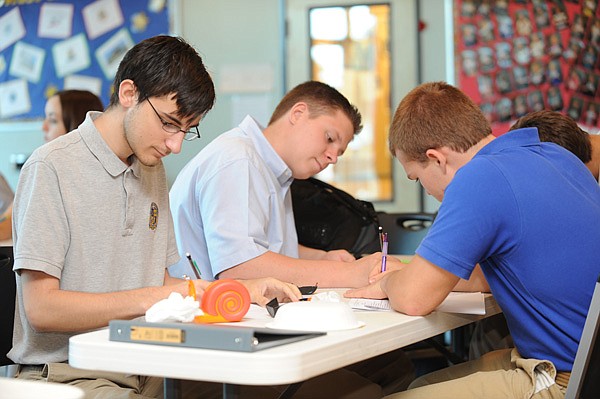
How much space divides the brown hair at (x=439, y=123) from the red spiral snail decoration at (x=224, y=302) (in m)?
0.72

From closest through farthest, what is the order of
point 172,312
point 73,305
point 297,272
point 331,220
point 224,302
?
point 172,312, point 224,302, point 73,305, point 297,272, point 331,220

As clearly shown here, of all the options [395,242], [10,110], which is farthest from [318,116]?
[10,110]

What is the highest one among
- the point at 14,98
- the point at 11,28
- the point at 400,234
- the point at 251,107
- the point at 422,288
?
the point at 11,28

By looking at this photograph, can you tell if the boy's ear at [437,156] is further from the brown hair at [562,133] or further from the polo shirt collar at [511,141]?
the brown hair at [562,133]

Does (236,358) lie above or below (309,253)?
above

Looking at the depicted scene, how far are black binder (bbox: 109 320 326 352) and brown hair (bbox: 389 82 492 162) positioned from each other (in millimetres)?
839

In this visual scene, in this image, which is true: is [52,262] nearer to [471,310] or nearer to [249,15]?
[471,310]

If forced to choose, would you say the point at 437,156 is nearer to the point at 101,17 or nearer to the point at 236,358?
the point at 236,358

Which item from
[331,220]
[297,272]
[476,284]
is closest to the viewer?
[476,284]

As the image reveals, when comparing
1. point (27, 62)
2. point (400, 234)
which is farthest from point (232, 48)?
point (400, 234)

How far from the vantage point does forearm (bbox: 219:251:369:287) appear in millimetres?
2324

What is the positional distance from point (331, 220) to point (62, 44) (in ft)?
10.4

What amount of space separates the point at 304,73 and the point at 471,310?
362cm

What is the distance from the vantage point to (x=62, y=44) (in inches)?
222
